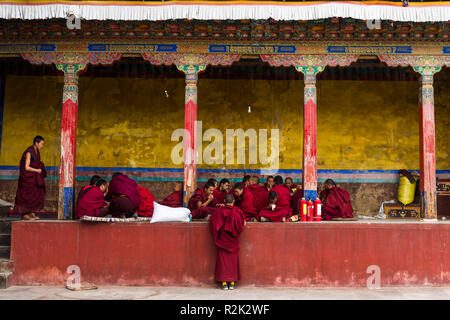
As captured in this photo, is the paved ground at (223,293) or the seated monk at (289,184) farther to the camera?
the seated monk at (289,184)

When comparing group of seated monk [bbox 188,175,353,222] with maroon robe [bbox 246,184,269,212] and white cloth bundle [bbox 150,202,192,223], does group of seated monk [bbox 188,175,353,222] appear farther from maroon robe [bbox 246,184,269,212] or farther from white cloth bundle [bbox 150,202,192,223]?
white cloth bundle [bbox 150,202,192,223]

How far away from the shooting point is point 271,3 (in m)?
6.88

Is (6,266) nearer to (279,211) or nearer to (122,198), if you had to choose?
(122,198)

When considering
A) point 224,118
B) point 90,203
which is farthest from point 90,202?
point 224,118

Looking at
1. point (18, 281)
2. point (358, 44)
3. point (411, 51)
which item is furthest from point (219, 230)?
point (411, 51)

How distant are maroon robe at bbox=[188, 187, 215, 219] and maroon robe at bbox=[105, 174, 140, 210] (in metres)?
0.91

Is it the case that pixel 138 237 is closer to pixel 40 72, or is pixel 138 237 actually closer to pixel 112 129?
pixel 112 129

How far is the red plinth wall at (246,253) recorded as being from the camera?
6.81 meters

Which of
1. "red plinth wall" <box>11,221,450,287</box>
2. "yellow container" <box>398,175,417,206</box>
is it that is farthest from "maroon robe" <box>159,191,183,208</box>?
"yellow container" <box>398,175,417,206</box>

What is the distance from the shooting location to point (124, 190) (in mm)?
7324

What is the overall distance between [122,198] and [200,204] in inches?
49.5

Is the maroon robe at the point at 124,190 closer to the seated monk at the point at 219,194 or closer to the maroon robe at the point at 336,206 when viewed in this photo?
the seated monk at the point at 219,194

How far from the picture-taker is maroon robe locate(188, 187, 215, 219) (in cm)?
721

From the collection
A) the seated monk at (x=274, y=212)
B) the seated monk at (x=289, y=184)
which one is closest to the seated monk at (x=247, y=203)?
the seated monk at (x=274, y=212)
